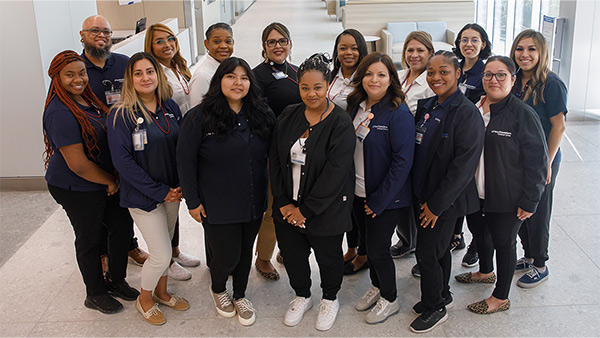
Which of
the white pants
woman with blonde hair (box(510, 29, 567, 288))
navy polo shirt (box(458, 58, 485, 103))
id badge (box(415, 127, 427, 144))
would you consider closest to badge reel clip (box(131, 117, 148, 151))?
the white pants

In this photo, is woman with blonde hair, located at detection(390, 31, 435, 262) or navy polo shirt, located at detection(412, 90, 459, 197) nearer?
navy polo shirt, located at detection(412, 90, 459, 197)

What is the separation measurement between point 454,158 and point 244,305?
1.54 metres

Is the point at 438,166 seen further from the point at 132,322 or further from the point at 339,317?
the point at 132,322

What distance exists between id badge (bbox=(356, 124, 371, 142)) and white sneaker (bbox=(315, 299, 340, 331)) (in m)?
1.01

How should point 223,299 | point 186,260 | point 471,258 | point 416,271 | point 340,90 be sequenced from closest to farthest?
1. point 223,299
2. point 340,90
3. point 416,271
4. point 471,258
5. point 186,260

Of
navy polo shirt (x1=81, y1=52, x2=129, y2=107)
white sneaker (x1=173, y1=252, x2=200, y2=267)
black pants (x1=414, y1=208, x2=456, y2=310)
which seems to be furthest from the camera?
white sneaker (x1=173, y1=252, x2=200, y2=267)

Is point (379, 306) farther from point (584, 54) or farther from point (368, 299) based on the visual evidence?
point (584, 54)

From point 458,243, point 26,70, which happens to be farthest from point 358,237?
point 26,70

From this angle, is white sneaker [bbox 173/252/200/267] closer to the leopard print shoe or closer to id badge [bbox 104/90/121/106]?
id badge [bbox 104/90/121/106]

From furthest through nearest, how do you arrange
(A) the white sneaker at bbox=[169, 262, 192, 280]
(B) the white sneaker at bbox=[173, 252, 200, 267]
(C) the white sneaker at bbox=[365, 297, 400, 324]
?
(B) the white sneaker at bbox=[173, 252, 200, 267]
(A) the white sneaker at bbox=[169, 262, 192, 280]
(C) the white sneaker at bbox=[365, 297, 400, 324]

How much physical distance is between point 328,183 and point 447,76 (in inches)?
33.3

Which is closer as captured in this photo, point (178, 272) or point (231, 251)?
point (231, 251)

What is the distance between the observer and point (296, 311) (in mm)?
3357

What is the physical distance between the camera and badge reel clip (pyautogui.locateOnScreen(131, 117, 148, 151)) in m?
3.01
